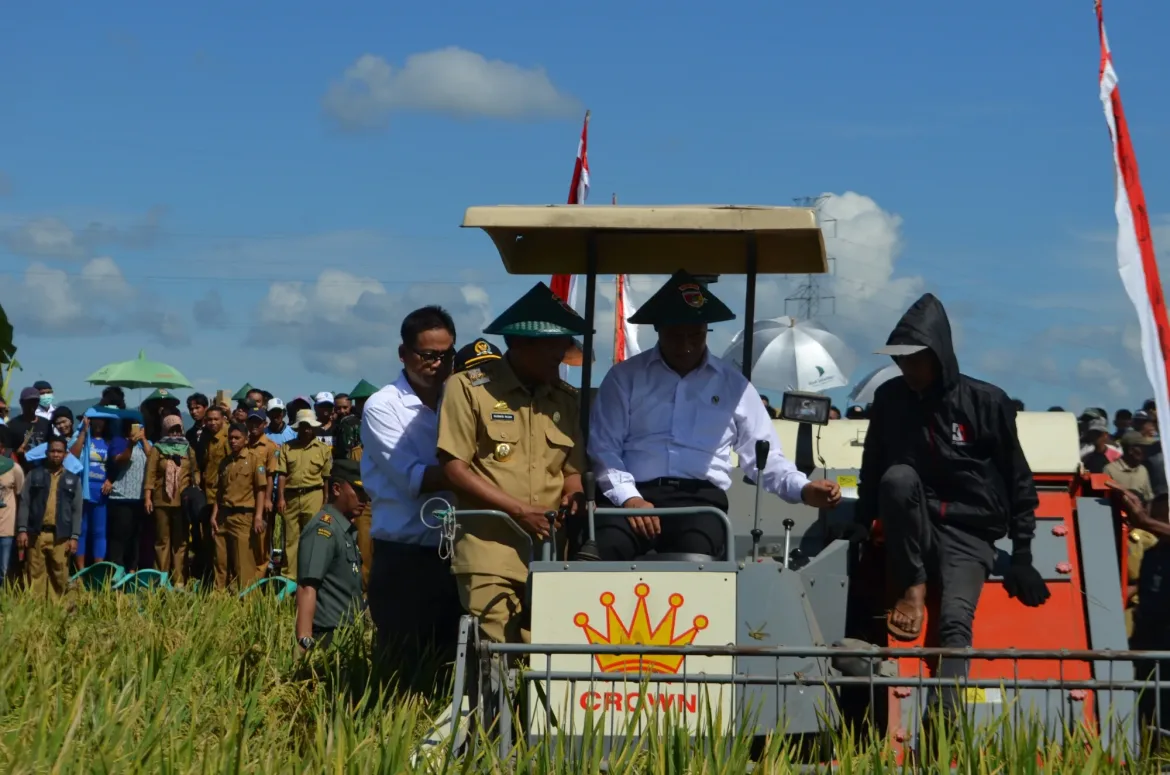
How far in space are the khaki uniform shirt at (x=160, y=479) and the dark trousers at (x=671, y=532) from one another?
417 inches

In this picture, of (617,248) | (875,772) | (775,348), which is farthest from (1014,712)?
(775,348)

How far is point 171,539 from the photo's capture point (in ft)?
58.1

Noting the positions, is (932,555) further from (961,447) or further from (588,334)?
(588,334)

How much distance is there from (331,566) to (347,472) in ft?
1.96

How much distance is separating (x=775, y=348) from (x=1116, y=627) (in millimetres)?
17634

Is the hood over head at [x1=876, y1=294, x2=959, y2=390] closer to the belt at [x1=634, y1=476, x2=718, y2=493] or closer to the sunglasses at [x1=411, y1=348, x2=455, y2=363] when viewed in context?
the belt at [x1=634, y1=476, x2=718, y2=493]

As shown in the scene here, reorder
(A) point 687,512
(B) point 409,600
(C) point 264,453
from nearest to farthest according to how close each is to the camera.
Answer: (A) point 687,512 → (B) point 409,600 → (C) point 264,453

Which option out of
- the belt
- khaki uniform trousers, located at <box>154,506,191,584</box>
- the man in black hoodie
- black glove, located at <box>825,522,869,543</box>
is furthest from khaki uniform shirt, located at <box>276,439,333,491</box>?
the man in black hoodie

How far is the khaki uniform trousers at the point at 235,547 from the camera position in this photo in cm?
1709

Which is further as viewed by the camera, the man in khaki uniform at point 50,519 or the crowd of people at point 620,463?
the man in khaki uniform at point 50,519

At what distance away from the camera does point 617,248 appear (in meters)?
8.84

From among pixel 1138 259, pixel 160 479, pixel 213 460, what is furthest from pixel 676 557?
pixel 213 460

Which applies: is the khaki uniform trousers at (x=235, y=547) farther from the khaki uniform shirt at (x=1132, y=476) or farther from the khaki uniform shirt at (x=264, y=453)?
the khaki uniform shirt at (x=1132, y=476)

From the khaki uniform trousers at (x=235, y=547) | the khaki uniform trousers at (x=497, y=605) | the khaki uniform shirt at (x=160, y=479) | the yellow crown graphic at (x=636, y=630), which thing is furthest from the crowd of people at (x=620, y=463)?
the khaki uniform shirt at (x=160, y=479)
